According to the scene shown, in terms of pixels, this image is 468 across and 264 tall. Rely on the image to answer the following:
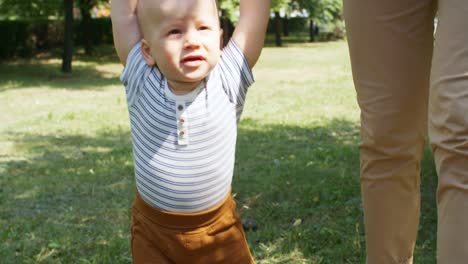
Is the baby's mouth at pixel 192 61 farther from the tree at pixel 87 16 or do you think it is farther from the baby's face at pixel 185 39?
the tree at pixel 87 16

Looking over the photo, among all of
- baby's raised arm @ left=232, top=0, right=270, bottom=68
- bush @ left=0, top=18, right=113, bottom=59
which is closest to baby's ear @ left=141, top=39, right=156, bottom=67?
baby's raised arm @ left=232, top=0, right=270, bottom=68

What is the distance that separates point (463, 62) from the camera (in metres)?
1.73

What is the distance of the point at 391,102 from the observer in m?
2.21

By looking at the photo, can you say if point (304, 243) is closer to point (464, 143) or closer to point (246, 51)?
point (246, 51)

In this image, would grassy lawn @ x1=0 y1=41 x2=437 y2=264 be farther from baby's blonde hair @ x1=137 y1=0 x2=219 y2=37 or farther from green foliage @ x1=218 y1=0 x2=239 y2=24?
green foliage @ x1=218 y1=0 x2=239 y2=24

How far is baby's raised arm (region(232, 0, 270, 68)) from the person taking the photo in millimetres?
2057

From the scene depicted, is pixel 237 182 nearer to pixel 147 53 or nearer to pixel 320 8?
pixel 147 53

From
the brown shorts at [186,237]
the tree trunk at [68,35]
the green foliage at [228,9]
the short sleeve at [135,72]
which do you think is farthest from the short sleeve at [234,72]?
the tree trunk at [68,35]

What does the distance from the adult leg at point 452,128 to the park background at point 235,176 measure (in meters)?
1.51

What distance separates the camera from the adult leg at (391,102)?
2178mm

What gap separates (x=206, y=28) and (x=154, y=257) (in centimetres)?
71

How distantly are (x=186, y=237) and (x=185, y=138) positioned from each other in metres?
0.30

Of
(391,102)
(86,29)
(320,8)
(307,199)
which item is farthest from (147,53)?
(320,8)

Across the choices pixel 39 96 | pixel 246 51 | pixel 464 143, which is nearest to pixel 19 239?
pixel 246 51
